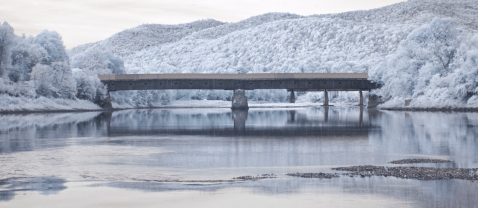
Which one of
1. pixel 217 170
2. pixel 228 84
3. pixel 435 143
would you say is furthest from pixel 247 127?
pixel 228 84

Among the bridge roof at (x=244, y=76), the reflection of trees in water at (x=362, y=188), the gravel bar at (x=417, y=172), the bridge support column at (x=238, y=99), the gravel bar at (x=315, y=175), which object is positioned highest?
the bridge roof at (x=244, y=76)

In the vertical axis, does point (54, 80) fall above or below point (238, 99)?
above

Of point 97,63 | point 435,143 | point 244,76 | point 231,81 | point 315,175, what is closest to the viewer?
point 315,175

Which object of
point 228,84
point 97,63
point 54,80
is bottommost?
point 228,84

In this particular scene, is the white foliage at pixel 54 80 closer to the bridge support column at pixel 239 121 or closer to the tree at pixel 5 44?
the tree at pixel 5 44

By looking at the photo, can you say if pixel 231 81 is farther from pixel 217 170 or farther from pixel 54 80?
pixel 217 170

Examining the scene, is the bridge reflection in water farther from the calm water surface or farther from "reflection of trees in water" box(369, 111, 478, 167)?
the calm water surface

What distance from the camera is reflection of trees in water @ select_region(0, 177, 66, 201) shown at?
1892 cm

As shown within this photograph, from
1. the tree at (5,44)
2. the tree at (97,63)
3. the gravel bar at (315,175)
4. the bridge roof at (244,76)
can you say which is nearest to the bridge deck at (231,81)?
the bridge roof at (244,76)

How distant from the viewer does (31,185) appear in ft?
66.9

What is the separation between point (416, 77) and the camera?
111000 mm

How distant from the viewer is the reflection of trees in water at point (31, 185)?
62.1 ft

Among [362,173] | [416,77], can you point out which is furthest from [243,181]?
[416,77]

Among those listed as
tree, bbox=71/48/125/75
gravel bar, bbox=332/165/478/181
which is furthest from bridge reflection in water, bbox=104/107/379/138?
tree, bbox=71/48/125/75
